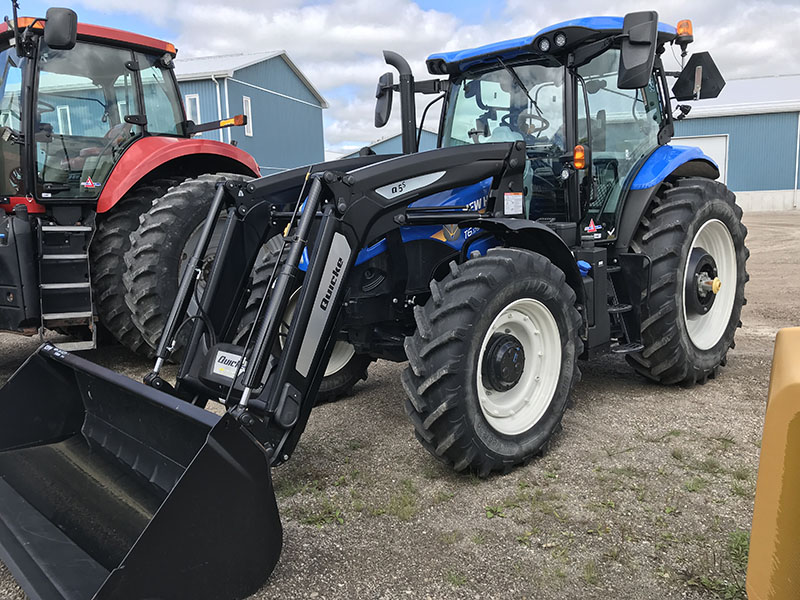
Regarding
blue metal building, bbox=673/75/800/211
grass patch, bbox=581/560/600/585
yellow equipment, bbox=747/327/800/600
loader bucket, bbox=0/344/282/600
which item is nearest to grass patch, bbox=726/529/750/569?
grass patch, bbox=581/560/600/585

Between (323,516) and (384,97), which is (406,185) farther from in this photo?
(384,97)

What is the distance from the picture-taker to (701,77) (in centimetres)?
486

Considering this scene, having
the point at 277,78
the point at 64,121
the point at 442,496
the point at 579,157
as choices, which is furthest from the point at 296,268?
the point at 277,78

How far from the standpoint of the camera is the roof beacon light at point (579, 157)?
162 inches

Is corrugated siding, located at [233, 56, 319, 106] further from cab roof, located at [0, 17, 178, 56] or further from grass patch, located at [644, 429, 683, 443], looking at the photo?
grass patch, located at [644, 429, 683, 443]

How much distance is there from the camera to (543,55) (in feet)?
13.8

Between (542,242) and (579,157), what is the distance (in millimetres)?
675

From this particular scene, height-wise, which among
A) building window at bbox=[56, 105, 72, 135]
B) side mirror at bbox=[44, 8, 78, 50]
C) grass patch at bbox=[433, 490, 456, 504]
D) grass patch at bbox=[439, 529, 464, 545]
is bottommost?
grass patch at bbox=[439, 529, 464, 545]

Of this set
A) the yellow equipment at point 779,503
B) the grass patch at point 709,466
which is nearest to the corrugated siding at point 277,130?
the grass patch at point 709,466

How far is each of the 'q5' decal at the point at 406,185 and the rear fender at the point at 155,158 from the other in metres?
3.05

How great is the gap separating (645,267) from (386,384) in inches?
79.9

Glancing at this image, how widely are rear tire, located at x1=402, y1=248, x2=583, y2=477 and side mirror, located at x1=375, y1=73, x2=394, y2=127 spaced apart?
205 centimetres

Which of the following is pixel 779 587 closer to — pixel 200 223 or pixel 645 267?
pixel 645 267

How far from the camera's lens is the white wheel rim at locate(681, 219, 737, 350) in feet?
16.3
